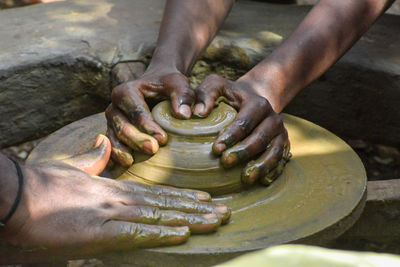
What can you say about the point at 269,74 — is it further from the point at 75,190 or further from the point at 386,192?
the point at 75,190

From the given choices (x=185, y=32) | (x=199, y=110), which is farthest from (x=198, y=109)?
(x=185, y=32)

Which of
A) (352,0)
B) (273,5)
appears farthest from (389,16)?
(352,0)

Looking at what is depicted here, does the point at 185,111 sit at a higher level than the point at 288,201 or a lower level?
higher

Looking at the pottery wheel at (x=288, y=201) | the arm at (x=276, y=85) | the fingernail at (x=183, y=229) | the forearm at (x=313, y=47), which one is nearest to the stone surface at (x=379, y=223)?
the pottery wheel at (x=288, y=201)

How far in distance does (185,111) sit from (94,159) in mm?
354

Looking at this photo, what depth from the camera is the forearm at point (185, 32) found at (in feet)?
8.00

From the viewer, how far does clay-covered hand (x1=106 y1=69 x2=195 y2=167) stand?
6.44 ft

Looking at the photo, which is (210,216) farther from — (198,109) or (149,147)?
(198,109)

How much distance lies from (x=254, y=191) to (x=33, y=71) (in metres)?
1.46

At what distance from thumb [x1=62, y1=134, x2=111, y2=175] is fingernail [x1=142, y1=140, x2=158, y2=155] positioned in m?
0.16

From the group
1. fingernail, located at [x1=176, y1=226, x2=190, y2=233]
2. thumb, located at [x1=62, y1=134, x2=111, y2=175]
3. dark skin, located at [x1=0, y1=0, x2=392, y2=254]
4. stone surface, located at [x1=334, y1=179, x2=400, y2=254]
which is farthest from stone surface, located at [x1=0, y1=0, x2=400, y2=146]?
fingernail, located at [x1=176, y1=226, x2=190, y2=233]

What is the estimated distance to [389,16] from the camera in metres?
3.44

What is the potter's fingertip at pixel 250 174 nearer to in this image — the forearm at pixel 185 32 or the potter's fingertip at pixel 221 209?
the potter's fingertip at pixel 221 209

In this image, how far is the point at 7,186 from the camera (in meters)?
1.71
